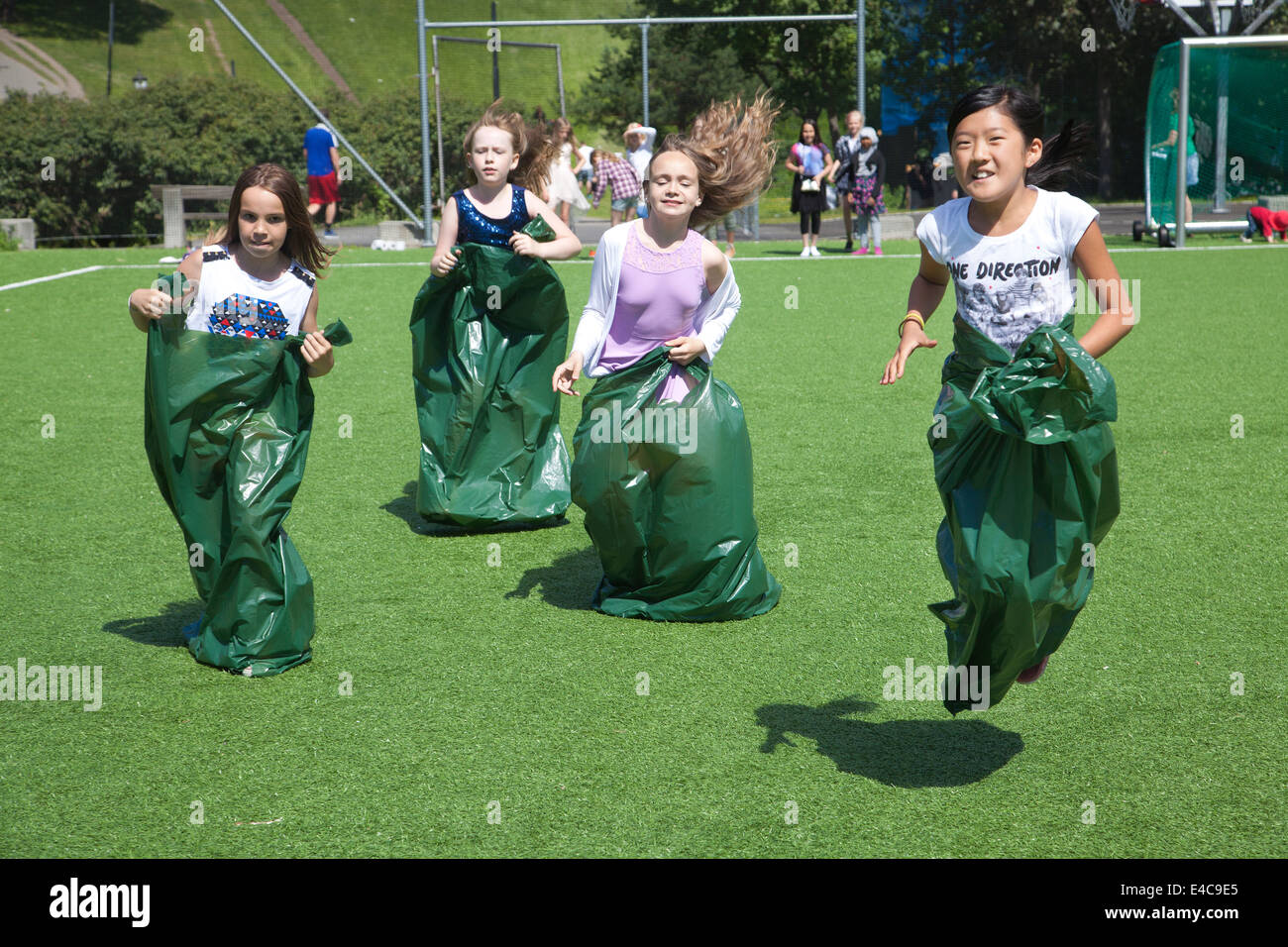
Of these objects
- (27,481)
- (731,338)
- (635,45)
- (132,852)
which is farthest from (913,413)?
(635,45)

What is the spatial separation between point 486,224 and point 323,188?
13.8 m

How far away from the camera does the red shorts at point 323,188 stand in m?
18.4

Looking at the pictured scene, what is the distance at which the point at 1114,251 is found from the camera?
17484 mm

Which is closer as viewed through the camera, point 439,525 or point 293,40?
point 439,525

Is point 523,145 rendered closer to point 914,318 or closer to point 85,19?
point 914,318

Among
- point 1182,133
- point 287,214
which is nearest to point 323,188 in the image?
point 1182,133

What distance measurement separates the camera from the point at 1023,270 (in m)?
3.44

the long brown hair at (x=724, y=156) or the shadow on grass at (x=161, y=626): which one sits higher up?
the long brown hair at (x=724, y=156)

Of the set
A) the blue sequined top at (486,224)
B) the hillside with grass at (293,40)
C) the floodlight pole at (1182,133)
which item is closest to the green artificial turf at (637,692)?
the blue sequined top at (486,224)

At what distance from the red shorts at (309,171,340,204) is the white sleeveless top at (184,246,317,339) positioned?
14.9 m

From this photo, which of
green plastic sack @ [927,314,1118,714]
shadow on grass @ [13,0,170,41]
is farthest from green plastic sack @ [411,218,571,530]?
shadow on grass @ [13,0,170,41]

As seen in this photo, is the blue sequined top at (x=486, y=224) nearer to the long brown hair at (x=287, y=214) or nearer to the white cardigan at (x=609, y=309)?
the white cardigan at (x=609, y=309)

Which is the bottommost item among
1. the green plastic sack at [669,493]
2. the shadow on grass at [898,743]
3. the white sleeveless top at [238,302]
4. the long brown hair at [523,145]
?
the shadow on grass at [898,743]

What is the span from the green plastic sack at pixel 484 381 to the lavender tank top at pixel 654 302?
1150 mm
